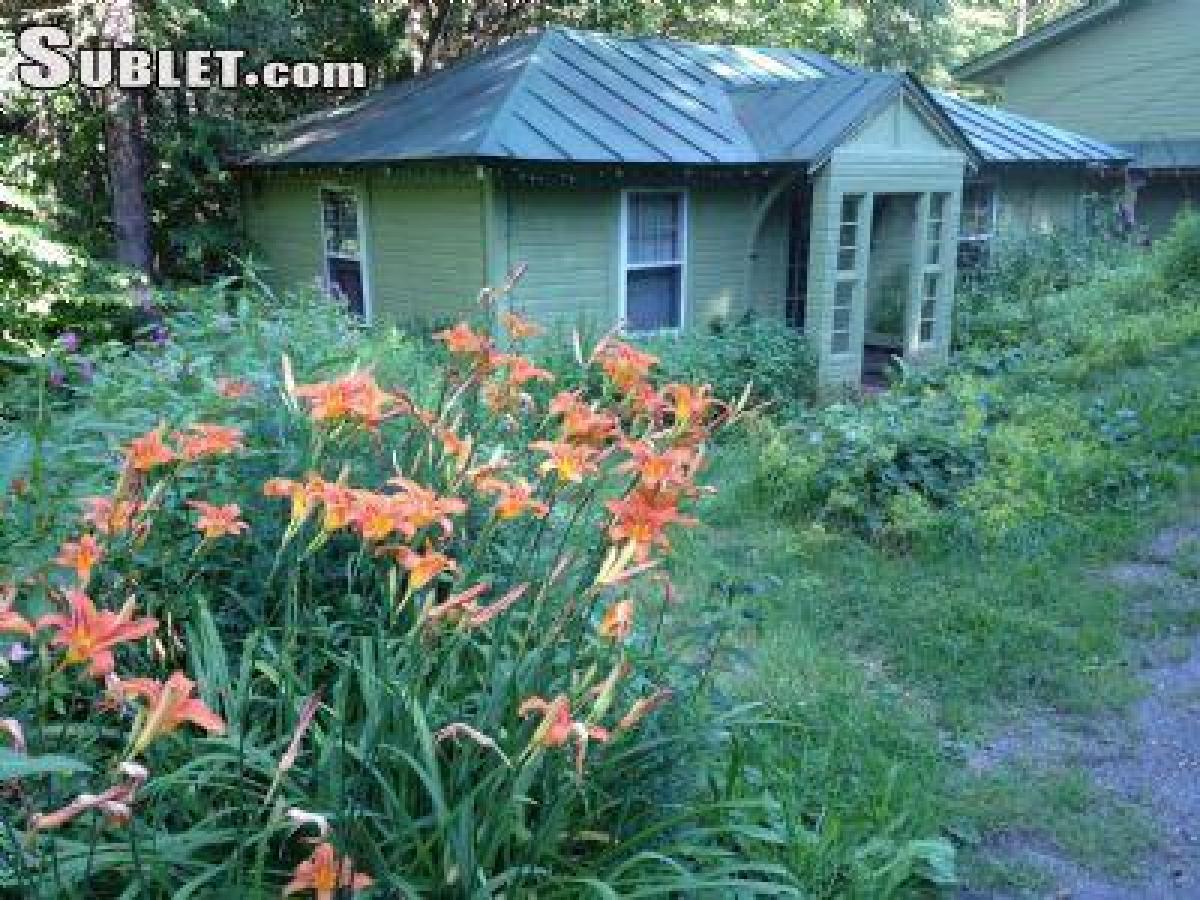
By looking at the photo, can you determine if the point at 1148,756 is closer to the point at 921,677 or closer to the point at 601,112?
the point at 921,677

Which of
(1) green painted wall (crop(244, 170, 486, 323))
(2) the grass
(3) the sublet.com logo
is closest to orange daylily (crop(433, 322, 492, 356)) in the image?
(2) the grass

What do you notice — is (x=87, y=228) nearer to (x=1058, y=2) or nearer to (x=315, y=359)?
(x=315, y=359)

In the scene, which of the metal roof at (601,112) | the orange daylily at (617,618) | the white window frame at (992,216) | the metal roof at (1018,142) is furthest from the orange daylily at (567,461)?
the white window frame at (992,216)

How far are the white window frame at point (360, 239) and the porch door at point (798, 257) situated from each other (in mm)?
4358

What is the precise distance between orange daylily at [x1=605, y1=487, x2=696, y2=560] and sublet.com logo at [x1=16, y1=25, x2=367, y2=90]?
1069 centimetres

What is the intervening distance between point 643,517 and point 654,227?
8450mm

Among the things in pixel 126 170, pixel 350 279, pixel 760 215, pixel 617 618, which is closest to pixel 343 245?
pixel 350 279

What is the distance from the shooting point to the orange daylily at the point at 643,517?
5.88 ft

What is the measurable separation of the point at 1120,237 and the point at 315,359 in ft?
49.2

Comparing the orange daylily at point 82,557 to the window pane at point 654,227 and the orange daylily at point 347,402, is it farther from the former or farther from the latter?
the window pane at point 654,227

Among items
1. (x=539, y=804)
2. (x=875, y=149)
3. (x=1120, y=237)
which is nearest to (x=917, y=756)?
(x=539, y=804)

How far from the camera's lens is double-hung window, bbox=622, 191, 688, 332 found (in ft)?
32.2

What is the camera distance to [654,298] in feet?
33.1

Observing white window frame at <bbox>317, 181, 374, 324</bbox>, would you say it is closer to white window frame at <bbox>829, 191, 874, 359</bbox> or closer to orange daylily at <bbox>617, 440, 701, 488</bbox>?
white window frame at <bbox>829, 191, 874, 359</bbox>
